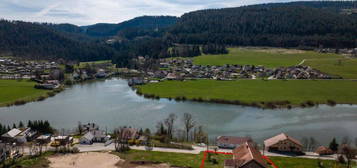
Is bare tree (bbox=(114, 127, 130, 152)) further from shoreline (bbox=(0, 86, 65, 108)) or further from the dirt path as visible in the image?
shoreline (bbox=(0, 86, 65, 108))

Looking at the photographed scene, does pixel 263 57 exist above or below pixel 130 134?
above

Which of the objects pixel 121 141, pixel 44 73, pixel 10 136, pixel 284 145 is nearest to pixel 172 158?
pixel 121 141

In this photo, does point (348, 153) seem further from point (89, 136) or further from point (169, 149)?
point (89, 136)

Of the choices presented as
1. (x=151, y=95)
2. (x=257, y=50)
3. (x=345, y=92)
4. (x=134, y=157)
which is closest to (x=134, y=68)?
(x=151, y=95)

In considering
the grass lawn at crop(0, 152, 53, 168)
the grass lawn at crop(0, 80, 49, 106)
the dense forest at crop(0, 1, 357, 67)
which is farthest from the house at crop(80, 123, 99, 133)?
the dense forest at crop(0, 1, 357, 67)

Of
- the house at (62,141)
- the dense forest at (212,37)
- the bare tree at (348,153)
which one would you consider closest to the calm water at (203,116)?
the bare tree at (348,153)

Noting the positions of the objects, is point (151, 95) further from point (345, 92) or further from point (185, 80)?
point (345, 92)

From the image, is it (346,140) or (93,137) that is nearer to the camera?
(93,137)
